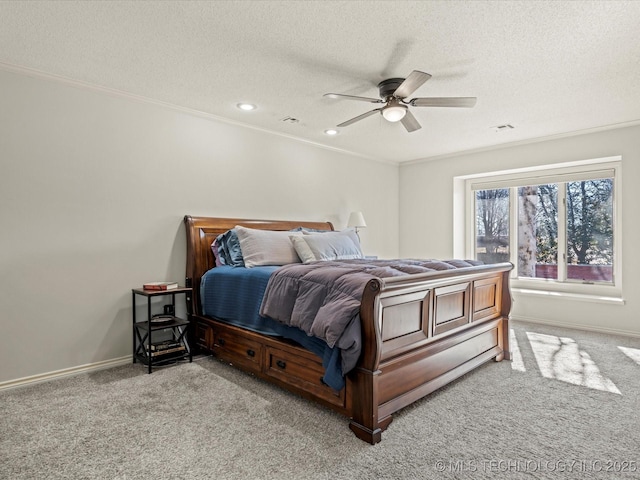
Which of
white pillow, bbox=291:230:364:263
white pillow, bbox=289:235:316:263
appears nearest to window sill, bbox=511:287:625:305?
white pillow, bbox=291:230:364:263

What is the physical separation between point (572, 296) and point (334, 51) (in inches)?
161

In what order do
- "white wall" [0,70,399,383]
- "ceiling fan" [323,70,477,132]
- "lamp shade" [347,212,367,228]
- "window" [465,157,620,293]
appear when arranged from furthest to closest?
"lamp shade" [347,212,367,228]
"window" [465,157,620,293]
"white wall" [0,70,399,383]
"ceiling fan" [323,70,477,132]

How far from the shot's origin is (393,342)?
220 centimetres

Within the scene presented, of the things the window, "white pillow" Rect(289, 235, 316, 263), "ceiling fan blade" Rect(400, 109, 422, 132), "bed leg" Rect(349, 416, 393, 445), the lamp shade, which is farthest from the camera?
the lamp shade

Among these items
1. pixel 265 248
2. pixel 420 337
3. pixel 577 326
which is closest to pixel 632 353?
pixel 577 326

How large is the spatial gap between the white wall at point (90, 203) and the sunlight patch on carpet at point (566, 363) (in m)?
3.18

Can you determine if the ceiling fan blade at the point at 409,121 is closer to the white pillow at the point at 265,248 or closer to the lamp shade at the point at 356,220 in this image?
the white pillow at the point at 265,248

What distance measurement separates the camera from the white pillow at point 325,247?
11.8ft

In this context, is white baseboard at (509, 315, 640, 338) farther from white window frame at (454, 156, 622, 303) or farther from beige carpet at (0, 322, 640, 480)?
beige carpet at (0, 322, 640, 480)

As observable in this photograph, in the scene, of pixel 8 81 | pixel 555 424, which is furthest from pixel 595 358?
pixel 8 81

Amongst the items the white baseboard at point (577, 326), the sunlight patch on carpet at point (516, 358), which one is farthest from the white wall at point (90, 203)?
the white baseboard at point (577, 326)

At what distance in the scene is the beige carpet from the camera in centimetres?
177

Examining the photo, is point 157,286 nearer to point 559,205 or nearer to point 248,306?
point 248,306

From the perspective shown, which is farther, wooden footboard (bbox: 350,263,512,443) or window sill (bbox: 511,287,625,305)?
window sill (bbox: 511,287,625,305)
